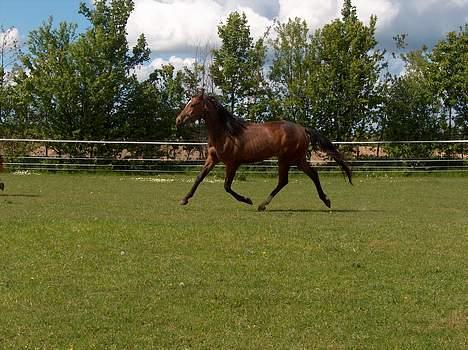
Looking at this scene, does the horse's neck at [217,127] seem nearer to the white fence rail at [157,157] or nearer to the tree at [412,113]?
the white fence rail at [157,157]

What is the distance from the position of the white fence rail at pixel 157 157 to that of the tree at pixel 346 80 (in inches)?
87.7

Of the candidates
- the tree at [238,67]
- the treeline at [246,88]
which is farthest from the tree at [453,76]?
the tree at [238,67]

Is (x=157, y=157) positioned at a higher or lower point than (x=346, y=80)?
lower

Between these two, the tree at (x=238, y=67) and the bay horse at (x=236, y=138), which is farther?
the tree at (x=238, y=67)

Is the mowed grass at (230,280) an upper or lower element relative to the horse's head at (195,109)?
lower

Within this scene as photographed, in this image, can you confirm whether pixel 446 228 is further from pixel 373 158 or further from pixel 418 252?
pixel 373 158

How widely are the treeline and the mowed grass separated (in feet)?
65.9

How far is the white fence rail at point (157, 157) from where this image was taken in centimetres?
3047

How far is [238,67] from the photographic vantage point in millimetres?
34625

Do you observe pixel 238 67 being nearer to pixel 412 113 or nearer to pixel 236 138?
pixel 412 113

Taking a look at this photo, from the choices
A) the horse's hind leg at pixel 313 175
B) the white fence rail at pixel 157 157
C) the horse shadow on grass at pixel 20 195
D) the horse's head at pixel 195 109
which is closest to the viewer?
the horse's head at pixel 195 109

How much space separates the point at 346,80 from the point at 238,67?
557cm

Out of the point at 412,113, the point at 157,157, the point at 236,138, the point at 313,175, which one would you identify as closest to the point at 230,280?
the point at 236,138

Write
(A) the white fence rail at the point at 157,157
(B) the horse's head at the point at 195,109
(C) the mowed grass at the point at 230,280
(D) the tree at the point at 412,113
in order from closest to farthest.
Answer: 1. (C) the mowed grass at the point at 230,280
2. (B) the horse's head at the point at 195,109
3. (A) the white fence rail at the point at 157,157
4. (D) the tree at the point at 412,113
